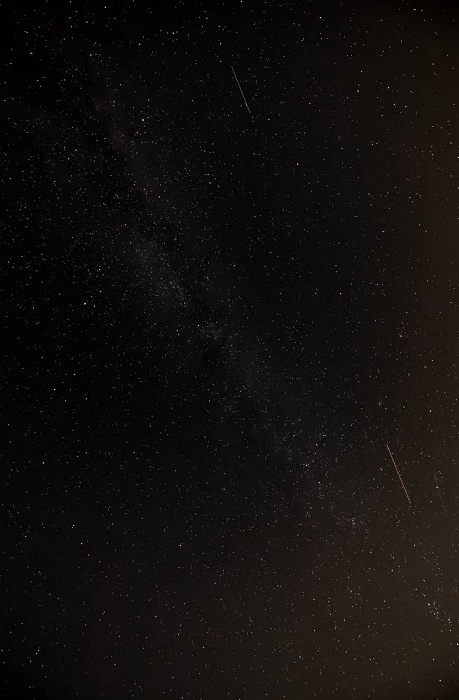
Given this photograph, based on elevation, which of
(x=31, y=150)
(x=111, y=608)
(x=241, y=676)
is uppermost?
(x=31, y=150)

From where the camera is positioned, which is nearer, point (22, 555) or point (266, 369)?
point (22, 555)

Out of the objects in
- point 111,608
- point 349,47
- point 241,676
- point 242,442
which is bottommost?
point 241,676

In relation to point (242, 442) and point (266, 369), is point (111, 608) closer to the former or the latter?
point (242, 442)

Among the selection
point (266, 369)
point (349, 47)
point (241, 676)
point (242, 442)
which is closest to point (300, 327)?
point (266, 369)

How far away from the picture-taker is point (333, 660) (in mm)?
795

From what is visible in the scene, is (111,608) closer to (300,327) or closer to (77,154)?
(300,327)

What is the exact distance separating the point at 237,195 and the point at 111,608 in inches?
28.2

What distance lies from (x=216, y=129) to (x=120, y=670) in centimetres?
90

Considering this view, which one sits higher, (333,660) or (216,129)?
(216,129)

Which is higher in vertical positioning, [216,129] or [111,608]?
[216,129]

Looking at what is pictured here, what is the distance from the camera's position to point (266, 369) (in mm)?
756

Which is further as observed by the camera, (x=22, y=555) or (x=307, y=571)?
(x=307, y=571)

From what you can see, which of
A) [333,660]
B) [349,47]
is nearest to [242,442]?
[333,660]

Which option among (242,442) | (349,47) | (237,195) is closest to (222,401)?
(242,442)
